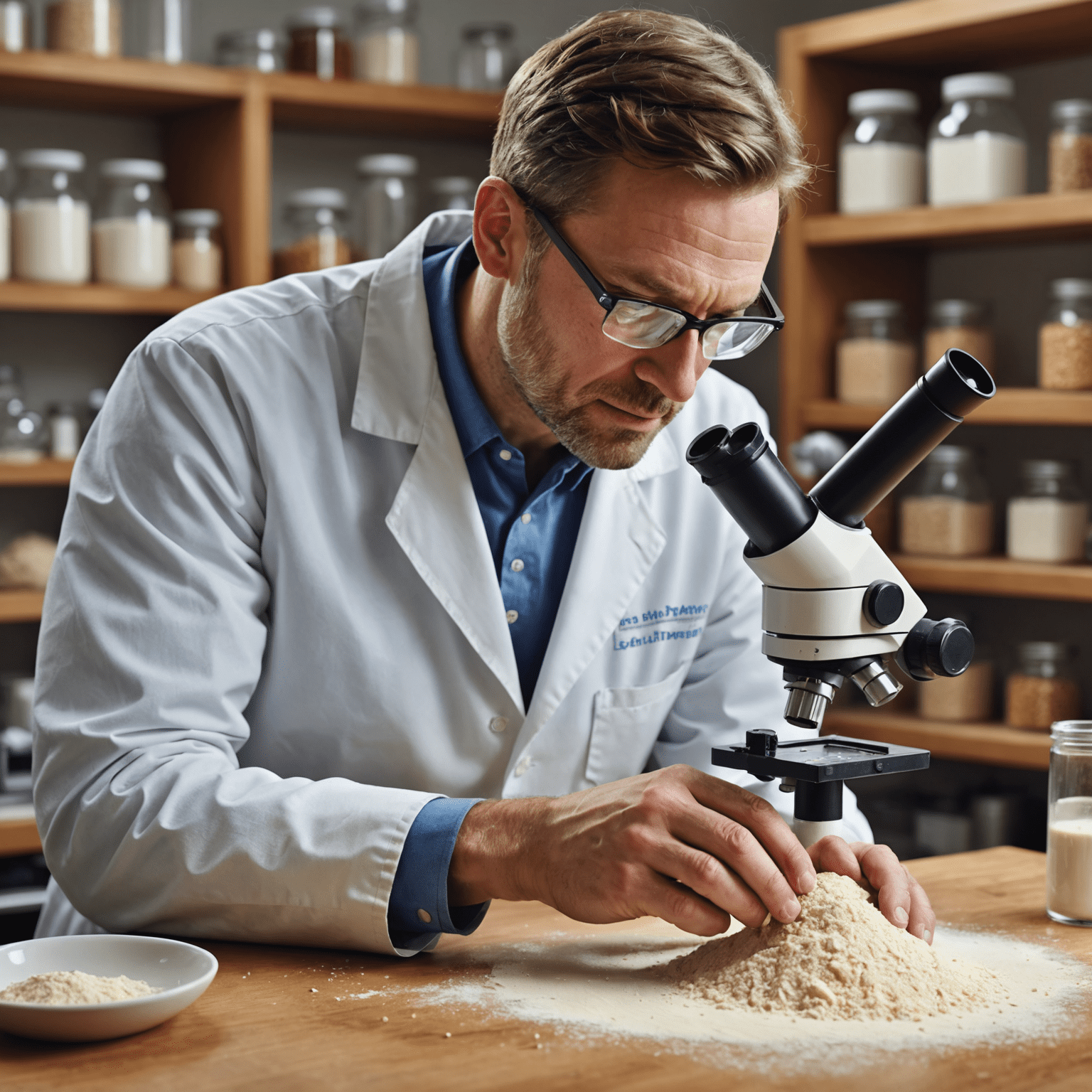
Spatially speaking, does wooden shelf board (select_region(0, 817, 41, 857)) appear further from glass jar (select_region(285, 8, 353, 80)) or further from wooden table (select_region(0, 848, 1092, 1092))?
wooden table (select_region(0, 848, 1092, 1092))

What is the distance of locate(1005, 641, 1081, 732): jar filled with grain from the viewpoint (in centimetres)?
282

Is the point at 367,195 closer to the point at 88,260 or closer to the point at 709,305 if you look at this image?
the point at 88,260

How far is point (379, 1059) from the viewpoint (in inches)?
37.5

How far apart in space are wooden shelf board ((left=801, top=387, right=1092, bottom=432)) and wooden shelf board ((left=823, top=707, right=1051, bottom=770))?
622 mm

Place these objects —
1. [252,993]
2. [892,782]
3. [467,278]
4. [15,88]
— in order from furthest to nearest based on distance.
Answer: [892,782], [15,88], [467,278], [252,993]

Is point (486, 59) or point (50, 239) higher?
point (486, 59)

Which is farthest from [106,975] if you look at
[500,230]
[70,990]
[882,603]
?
[500,230]

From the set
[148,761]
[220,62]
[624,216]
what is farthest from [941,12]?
[148,761]

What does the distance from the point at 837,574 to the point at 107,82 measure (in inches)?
86.5

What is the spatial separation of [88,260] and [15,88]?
359 mm

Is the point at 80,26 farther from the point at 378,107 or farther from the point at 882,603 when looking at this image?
the point at 882,603

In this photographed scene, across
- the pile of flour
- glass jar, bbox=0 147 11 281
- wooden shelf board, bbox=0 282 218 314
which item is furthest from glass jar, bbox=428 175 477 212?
the pile of flour

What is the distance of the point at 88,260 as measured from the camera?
113 inches

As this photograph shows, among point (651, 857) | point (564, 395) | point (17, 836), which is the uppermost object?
point (564, 395)
